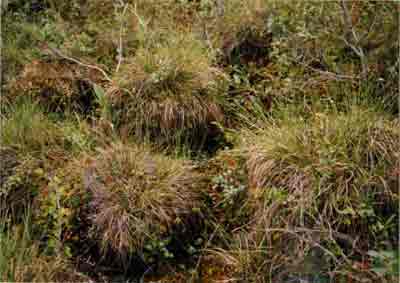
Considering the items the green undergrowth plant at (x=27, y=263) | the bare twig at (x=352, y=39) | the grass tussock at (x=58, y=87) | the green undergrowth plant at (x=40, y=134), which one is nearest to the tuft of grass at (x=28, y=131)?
the green undergrowth plant at (x=40, y=134)

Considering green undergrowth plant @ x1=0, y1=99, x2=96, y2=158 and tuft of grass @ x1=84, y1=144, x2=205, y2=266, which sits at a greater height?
green undergrowth plant @ x1=0, y1=99, x2=96, y2=158

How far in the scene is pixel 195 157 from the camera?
4.32 meters

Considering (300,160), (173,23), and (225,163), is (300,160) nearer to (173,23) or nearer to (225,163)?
(225,163)

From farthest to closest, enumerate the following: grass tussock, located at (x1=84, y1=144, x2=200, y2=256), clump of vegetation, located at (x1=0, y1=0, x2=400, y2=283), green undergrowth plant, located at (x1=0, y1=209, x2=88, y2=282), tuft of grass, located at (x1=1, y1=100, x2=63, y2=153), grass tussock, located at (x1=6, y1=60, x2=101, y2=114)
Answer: grass tussock, located at (x1=6, y1=60, x2=101, y2=114) < tuft of grass, located at (x1=1, y1=100, x2=63, y2=153) < grass tussock, located at (x1=84, y1=144, x2=200, y2=256) < clump of vegetation, located at (x1=0, y1=0, x2=400, y2=283) < green undergrowth plant, located at (x1=0, y1=209, x2=88, y2=282)

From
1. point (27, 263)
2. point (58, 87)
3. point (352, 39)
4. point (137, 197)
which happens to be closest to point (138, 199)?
point (137, 197)

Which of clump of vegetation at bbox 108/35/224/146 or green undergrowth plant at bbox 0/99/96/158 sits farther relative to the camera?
clump of vegetation at bbox 108/35/224/146

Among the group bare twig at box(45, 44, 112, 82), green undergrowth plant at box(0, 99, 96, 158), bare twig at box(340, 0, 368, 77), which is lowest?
green undergrowth plant at box(0, 99, 96, 158)

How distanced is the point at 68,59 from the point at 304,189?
239 cm

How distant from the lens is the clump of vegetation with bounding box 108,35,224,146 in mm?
4387

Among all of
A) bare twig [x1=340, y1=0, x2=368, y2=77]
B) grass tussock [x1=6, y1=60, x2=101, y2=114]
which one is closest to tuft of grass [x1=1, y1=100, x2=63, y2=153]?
grass tussock [x1=6, y1=60, x2=101, y2=114]

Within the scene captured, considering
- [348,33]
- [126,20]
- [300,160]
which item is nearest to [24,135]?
[126,20]

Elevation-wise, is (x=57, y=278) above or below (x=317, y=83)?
below

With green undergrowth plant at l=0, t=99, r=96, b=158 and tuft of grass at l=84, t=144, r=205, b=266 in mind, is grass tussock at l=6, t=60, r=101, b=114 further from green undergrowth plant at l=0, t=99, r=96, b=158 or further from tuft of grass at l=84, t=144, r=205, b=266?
tuft of grass at l=84, t=144, r=205, b=266

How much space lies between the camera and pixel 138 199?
3748mm
